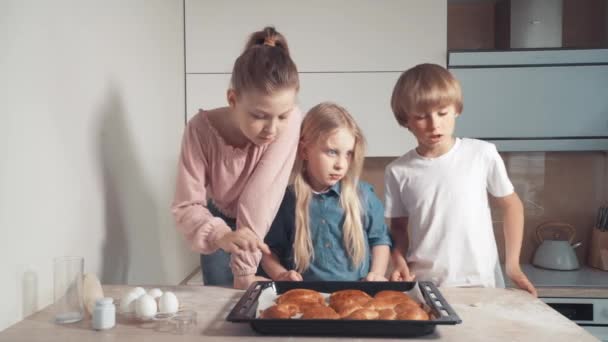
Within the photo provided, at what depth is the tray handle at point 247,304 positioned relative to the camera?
77cm

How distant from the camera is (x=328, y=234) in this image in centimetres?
126

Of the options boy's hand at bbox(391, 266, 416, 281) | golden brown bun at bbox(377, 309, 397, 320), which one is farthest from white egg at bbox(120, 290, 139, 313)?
boy's hand at bbox(391, 266, 416, 281)

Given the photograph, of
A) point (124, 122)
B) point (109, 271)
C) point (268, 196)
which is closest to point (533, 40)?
point (268, 196)

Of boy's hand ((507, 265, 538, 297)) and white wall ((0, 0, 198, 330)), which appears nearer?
white wall ((0, 0, 198, 330))

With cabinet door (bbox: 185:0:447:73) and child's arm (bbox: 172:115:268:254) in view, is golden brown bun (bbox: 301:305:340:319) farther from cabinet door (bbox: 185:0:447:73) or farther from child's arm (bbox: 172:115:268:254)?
cabinet door (bbox: 185:0:447:73)

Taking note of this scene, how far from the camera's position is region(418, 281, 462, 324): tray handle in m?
0.76

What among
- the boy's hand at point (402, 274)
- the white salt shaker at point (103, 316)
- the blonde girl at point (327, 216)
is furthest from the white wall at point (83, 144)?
the boy's hand at point (402, 274)

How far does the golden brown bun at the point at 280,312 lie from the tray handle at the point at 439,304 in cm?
22

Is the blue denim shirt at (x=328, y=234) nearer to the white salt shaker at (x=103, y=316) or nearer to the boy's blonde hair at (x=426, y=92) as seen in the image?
the boy's blonde hair at (x=426, y=92)

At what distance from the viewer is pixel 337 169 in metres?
1.22

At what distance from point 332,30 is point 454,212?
3.00 feet

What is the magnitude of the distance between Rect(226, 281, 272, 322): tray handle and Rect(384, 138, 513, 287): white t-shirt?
45 cm

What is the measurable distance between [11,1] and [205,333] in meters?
0.61

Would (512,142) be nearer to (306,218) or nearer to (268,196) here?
(306,218)
